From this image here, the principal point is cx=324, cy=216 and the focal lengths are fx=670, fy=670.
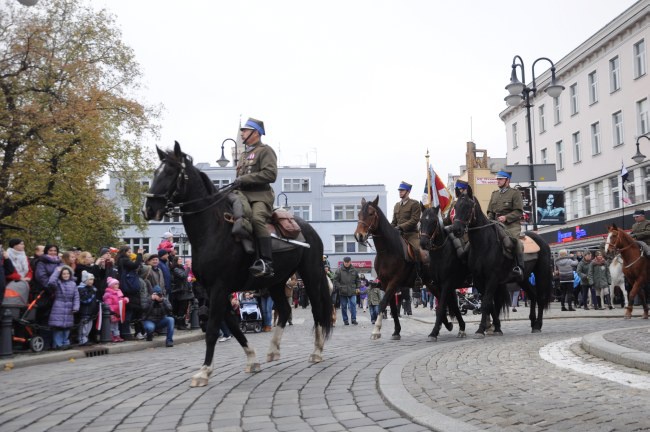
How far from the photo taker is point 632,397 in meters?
5.68

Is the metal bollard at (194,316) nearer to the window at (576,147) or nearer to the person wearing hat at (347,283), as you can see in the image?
the person wearing hat at (347,283)

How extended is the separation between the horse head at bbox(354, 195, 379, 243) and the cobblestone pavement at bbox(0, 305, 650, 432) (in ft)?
10.7

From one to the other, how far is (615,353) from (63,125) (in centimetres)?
2895

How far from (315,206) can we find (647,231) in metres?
59.3

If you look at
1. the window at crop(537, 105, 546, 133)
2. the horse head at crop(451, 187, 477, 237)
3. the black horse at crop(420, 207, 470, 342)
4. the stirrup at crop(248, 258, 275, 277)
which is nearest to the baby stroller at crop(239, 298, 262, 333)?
the black horse at crop(420, 207, 470, 342)

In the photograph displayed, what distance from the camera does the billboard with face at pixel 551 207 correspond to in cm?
3341

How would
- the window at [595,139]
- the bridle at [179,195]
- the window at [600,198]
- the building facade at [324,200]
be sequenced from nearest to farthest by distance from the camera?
the bridle at [179,195] → the window at [600,198] → the window at [595,139] → the building facade at [324,200]

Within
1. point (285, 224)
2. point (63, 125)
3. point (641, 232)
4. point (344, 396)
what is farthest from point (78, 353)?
point (63, 125)

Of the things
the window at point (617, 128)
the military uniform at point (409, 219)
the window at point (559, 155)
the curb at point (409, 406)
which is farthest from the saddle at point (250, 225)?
the window at point (559, 155)

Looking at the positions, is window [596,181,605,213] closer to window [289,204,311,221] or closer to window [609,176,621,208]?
window [609,176,621,208]

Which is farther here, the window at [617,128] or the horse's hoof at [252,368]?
the window at [617,128]

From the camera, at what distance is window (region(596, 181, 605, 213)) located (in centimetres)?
4056

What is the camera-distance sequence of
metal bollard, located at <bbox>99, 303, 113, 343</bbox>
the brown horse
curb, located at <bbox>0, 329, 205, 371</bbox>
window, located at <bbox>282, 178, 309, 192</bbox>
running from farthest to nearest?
window, located at <bbox>282, 178, 309, 192</bbox> < the brown horse < metal bollard, located at <bbox>99, 303, 113, 343</bbox> < curb, located at <bbox>0, 329, 205, 371</bbox>

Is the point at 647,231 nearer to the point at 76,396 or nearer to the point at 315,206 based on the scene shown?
the point at 76,396
